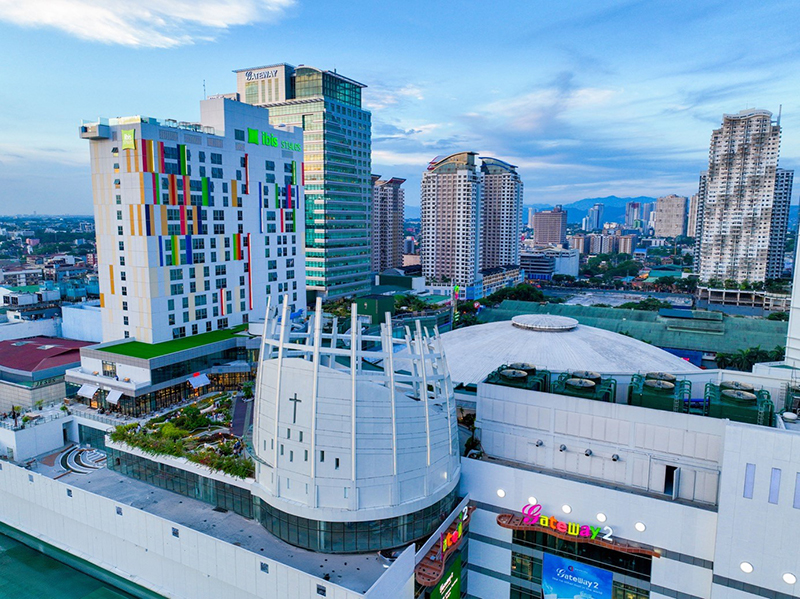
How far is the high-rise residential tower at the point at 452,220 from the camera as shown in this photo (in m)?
160

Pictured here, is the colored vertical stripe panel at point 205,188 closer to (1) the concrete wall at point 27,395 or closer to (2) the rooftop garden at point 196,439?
(1) the concrete wall at point 27,395

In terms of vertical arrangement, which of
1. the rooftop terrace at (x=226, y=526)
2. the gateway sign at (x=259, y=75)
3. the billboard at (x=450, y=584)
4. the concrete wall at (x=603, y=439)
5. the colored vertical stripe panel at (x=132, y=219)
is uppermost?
the gateway sign at (x=259, y=75)

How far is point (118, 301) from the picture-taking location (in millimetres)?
58281

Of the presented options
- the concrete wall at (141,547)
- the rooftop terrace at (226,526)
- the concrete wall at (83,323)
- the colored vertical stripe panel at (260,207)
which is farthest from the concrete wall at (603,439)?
the concrete wall at (83,323)

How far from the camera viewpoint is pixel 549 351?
163 ft

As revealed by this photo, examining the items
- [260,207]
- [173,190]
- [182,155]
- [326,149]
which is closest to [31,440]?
[173,190]

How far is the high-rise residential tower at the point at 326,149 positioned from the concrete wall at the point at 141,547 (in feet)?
261

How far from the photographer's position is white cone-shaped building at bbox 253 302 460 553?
27.1m

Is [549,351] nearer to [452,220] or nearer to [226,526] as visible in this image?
[226,526]

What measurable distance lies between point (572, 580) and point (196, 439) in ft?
90.6

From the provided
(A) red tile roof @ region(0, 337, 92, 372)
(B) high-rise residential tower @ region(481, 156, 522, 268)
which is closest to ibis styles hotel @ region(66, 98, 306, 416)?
(A) red tile roof @ region(0, 337, 92, 372)

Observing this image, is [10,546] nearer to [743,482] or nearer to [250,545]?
[250,545]

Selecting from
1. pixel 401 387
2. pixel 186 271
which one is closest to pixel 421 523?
pixel 401 387

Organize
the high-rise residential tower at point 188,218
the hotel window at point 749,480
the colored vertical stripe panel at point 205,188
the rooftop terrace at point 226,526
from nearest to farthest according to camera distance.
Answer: the hotel window at point 749,480, the rooftop terrace at point 226,526, the high-rise residential tower at point 188,218, the colored vertical stripe panel at point 205,188
